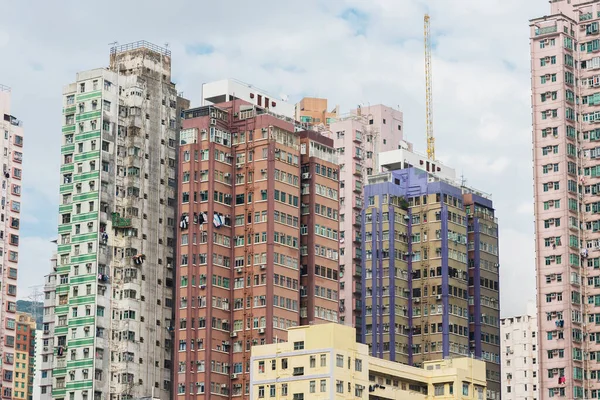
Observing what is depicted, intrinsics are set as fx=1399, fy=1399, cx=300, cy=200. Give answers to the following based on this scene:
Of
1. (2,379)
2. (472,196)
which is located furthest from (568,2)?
(2,379)

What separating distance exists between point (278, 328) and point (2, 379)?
4949 centimetres

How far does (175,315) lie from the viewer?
167000mm

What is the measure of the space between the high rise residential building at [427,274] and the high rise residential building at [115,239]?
1169 inches

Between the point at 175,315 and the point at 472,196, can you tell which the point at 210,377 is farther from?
the point at 472,196

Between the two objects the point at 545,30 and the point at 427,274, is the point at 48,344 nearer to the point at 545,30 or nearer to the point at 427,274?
the point at 427,274

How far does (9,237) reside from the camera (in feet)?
625

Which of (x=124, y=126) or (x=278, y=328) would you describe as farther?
(x=124, y=126)

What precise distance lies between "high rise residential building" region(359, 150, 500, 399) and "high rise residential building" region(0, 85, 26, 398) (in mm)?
47670

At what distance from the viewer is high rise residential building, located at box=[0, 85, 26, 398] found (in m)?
190

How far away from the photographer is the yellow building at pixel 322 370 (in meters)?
145

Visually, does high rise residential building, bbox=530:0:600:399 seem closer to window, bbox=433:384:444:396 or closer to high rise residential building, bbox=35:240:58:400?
window, bbox=433:384:444:396

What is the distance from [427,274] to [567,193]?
31.4m

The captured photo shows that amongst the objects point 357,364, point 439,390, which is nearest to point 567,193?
point 439,390

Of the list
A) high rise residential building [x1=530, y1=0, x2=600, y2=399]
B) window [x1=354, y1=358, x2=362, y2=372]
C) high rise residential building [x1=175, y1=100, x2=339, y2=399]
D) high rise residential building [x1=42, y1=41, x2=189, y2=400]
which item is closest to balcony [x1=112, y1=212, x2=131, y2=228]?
high rise residential building [x1=42, y1=41, x2=189, y2=400]
